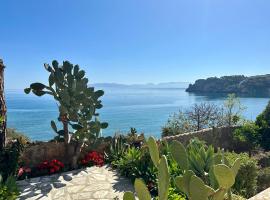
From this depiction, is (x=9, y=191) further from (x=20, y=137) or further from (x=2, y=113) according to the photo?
(x=2, y=113)

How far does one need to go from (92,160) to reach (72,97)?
1994 mm

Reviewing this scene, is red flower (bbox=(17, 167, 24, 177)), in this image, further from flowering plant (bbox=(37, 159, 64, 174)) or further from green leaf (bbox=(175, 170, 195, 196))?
green leaf (bbox=(175, 170, 195, 196))

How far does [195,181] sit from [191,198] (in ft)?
0.63

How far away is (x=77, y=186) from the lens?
7680 millimetres

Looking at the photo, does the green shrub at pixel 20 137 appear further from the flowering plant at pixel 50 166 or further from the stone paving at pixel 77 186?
the stone paving at pixel 77 186

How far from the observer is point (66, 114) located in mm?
9109

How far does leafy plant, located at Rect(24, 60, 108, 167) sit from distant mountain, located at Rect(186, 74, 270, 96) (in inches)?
2962

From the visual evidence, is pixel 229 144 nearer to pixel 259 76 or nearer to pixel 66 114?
pixel 66 114

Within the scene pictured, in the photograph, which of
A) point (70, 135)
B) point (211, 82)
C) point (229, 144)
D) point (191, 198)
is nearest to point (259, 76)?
point (211, 82)

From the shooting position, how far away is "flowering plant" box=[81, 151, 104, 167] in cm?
941

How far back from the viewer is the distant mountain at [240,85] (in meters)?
79.1

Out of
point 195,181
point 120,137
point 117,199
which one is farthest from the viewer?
point 120,137

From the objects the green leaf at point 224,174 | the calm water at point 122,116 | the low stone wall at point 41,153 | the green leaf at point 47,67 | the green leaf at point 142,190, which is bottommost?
the calm water at point 122,116

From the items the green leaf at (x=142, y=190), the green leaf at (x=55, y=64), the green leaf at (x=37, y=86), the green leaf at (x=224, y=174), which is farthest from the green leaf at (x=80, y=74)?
the green leaf at (x=224, y=174)
